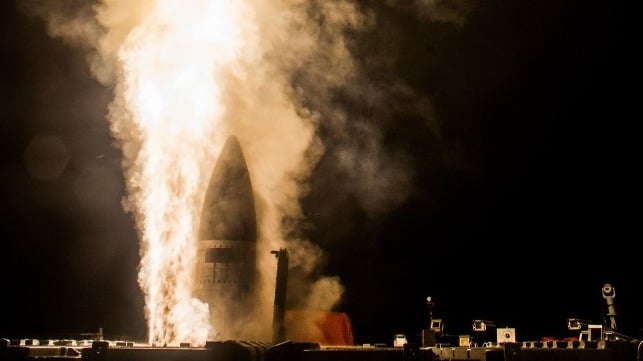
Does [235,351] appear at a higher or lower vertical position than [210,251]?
lower

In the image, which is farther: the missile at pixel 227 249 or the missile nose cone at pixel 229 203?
the missile nose cone at pixel 229 203

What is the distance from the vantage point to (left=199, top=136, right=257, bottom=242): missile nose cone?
34.8 m

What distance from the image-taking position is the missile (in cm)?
3406

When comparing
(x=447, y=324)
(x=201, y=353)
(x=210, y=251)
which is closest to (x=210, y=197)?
(x=210, y=251)

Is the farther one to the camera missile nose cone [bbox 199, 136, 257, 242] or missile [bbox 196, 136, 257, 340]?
missile nose cone [bbox 199, 136, 257, 242]

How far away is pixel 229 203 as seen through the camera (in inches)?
1374

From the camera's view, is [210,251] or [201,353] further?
[210,251]

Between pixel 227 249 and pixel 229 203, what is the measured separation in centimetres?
276

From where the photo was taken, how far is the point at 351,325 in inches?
2352

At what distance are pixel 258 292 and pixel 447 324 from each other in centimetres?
3273

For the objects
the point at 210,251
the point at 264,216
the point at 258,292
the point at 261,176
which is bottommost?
the point at 258,292

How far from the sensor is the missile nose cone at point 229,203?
114 ft

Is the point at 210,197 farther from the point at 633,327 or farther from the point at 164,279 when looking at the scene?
the point at 633,327

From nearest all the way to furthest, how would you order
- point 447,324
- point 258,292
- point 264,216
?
1. point 258,292
2. point 264,216
3. point 447,324
